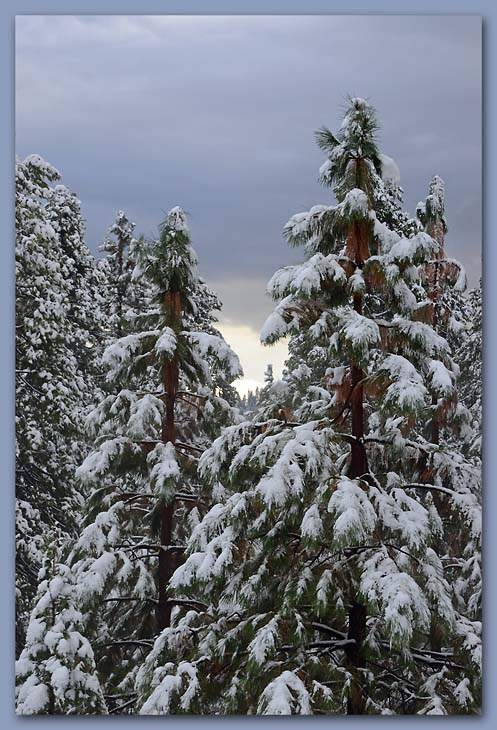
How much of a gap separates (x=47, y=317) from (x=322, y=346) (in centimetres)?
170

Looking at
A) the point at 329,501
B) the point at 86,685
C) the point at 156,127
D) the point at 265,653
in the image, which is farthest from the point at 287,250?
the point at 86,685

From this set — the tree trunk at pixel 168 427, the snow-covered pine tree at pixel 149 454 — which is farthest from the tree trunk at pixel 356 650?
the tree trunk at pixel 168 427

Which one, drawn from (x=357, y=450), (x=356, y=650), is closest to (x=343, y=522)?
(x=357, y=450)

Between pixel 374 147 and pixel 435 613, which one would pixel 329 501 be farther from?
pixel 374 147

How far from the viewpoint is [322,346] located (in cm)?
445

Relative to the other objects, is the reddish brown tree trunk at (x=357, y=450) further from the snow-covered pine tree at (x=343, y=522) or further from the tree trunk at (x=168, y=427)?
the tree trunk at (x=168, y=427)

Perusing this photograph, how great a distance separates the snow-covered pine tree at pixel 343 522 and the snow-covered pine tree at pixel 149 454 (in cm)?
26

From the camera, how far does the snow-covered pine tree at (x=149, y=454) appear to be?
4750 millimetres

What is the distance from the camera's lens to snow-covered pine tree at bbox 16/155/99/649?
471cm

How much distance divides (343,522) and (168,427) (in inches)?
57.7

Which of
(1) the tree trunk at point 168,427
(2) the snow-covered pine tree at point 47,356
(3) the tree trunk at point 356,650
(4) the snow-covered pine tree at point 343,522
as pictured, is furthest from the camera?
(1) the tree trunk at point 168,427

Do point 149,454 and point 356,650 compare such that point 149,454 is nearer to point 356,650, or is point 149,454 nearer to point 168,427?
point 168,427

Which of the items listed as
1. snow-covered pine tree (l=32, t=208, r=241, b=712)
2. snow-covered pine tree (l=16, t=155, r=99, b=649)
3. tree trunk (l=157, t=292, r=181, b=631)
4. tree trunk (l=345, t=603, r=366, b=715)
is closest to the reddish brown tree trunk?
tree trunk (l=345, t=603, r=366, b=715)

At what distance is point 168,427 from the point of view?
5043mm
